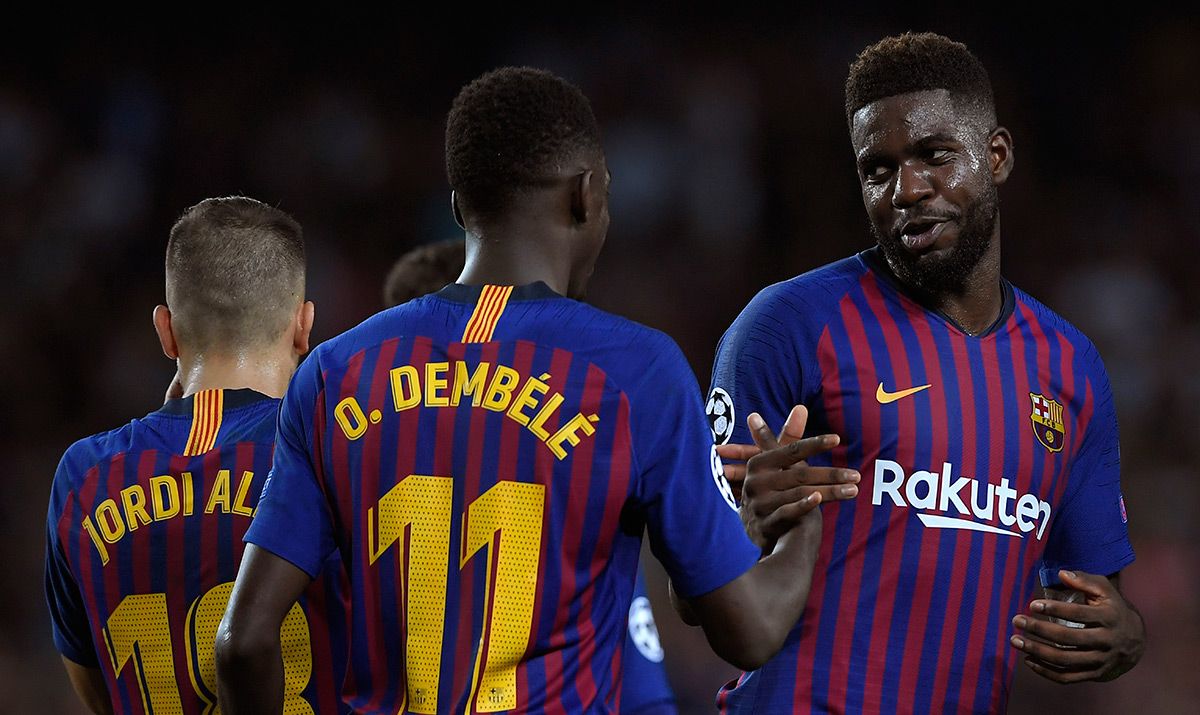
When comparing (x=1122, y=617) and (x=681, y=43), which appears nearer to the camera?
(x=1122, y=617)

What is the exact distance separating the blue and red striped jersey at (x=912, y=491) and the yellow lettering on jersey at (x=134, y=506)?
3.99 ft

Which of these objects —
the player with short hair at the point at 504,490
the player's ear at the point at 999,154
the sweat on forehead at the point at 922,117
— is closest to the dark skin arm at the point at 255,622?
the player with short hair at the point at 504,490

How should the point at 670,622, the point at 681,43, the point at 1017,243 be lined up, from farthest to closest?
the point at 681,43 < the point at 1017,243 < the point at 670,622

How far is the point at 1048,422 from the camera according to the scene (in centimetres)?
330

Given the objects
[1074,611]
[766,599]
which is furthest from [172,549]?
[1074,611]

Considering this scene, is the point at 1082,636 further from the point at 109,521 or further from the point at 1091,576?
the point at 109,521

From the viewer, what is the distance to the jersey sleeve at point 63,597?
2971mm

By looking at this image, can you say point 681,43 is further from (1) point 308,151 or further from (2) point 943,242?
(2) point 943,242

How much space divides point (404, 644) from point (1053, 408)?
5.53 ft

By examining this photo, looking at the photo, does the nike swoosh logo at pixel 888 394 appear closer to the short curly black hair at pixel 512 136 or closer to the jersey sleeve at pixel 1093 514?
the jersey sleeve at pixel 1093 514

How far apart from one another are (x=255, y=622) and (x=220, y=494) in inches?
20.9

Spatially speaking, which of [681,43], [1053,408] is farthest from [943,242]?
[681,43]

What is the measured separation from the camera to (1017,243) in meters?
9.10

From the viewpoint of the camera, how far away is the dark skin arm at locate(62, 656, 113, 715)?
315cm
